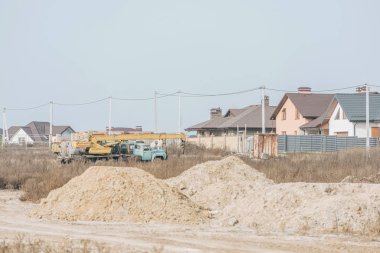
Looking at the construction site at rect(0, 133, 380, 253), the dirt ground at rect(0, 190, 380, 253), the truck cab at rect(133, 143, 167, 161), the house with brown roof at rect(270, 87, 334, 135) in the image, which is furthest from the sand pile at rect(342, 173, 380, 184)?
the house with brown roof at rect(270, 87, 334, 135)

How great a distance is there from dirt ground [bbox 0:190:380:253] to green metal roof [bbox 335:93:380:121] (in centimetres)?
3832

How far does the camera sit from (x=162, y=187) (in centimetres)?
1806

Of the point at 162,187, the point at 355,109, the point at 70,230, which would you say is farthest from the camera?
the point at 355,109

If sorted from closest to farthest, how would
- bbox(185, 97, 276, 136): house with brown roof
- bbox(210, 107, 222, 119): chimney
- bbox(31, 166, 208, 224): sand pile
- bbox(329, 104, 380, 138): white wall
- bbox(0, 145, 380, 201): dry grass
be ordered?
bbox(31, 166, 208, 224): sand pile, bbox(0, 145, 380, 201): dry grass, bbox(329, 104, 380, 138): white wall, bbox(185, 97, 276, 136): house with brown roof, bbox(210, 107, 222, 119): chimney

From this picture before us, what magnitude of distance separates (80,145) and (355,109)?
2499cm

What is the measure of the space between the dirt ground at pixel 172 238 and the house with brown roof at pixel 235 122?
5116 cm

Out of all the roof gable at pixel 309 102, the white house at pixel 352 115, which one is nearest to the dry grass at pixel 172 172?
the white house at pixel 352 115

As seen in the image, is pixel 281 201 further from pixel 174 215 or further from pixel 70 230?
pixel 70 230

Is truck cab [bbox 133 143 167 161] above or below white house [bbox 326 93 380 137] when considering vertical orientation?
below

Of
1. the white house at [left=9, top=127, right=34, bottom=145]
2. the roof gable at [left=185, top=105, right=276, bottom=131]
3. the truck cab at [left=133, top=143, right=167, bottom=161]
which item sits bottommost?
the truck cab at [left=133, top=143, right=167, bottom=161]

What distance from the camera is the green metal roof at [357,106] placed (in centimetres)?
5181

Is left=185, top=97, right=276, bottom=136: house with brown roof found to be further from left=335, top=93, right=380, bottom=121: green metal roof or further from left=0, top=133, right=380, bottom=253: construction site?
left=0, top=133, right=380, bottom=253: construction site

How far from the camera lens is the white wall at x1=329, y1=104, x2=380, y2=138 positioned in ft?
171

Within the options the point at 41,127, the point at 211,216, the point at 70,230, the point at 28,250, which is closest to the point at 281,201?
the point at 211,216
